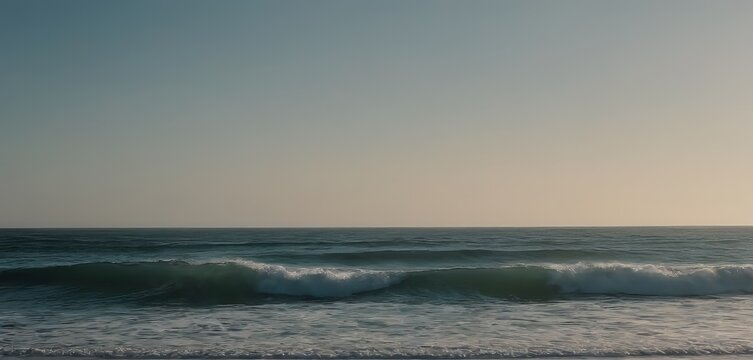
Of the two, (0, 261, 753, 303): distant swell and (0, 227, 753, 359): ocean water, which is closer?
(0, 227, 753, 359): ocean water

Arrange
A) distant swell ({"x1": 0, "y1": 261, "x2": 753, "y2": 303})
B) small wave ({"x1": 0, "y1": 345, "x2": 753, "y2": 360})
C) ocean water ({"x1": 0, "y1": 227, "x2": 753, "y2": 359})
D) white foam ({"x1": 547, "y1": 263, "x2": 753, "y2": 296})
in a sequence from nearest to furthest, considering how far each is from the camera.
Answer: small wave ({"x1": 0, "y1": 345, "x2": 753, "y2": 360}) < ocean water ({"x1": 0, "y1": 227, "x2": 753, "y2": 359}) < distant swell ({"x1": 0, "y1": 261, "x2": 753, "y2": 303}) < white foam ({"x1": 547, "y1": 263, "x2": 753, "y2": 296})

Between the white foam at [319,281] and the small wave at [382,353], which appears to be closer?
the small wave at [382,353]

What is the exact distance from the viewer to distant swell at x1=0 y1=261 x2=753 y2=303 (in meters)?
19.2

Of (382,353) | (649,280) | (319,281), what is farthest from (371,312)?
(649,280)

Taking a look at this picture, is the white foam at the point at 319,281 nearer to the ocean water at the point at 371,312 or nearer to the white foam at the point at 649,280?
the ocean water at the point at 371,312

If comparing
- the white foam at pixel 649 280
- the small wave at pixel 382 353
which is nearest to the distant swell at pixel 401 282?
the white foam at pixel 649 280

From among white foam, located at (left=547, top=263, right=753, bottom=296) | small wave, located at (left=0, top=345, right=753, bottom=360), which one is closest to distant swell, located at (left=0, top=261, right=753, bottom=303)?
white foam, located at (left=547, top=263, right=753, bottom=296)

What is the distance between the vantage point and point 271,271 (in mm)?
21141

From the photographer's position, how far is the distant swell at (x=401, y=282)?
1917cm

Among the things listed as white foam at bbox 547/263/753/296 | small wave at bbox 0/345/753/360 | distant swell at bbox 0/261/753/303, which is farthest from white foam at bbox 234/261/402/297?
small wave at bbox 0/345/753/360

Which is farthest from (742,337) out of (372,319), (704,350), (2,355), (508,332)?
(2,355)

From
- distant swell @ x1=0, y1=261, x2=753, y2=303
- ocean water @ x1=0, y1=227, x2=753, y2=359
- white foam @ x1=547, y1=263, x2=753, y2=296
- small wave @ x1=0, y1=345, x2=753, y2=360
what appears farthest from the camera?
white foam @ x1=547, y1=263, x2=753, y2=296

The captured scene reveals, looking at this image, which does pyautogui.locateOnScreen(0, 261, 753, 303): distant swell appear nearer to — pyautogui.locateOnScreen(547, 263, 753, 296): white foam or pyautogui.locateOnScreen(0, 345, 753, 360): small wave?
pyautogui.locateOnScreen(547, 263, 753, 296): white foam

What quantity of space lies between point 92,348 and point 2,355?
1.24 meters
